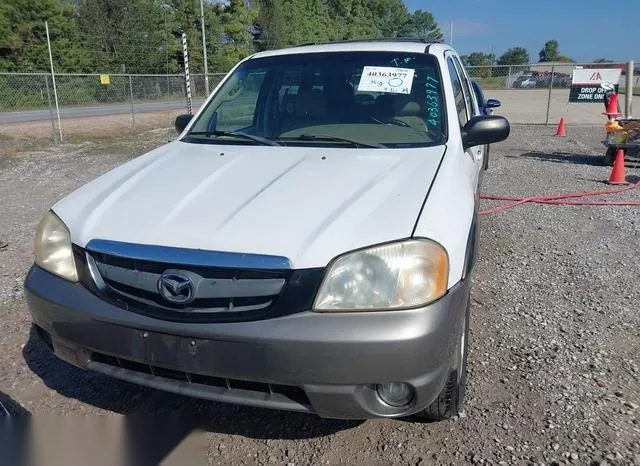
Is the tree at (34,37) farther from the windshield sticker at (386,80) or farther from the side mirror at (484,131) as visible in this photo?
the side mirror at (484,131)

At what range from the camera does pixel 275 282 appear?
6.77 ft

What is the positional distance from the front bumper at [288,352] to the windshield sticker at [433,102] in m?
1.34

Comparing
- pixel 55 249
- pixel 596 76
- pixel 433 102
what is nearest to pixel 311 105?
pixel 433 102

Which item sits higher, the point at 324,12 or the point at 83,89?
the point at 324,12

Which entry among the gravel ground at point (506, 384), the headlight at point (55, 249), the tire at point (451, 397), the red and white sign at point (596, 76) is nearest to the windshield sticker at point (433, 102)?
the tire at point (451, 397)

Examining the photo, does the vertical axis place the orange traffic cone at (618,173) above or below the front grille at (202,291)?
below

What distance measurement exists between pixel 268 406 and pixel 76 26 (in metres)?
42.6

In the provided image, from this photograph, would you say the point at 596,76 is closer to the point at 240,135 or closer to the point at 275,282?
the point at 240,135

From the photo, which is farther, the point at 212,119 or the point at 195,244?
the point at 212,119

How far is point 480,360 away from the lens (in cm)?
322

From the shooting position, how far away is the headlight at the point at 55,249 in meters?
2.43

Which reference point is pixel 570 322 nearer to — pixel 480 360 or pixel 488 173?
pixel 480 360

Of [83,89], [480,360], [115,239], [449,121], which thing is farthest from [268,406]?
[83,89]

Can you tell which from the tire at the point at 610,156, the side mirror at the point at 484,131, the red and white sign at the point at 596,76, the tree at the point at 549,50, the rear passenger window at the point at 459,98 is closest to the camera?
the side mirror at the point at 484,131
